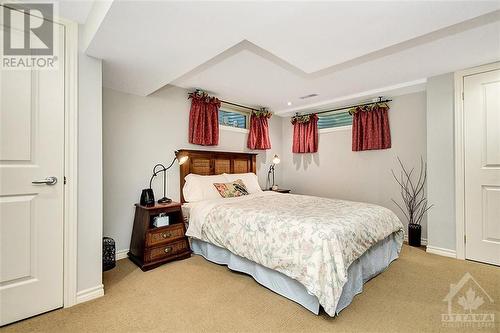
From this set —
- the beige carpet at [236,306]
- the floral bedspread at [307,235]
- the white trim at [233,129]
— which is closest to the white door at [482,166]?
the beige carpet at [236,306]

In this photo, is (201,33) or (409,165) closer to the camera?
(201,33)

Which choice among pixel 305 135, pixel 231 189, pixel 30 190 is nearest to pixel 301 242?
pixel 231 189

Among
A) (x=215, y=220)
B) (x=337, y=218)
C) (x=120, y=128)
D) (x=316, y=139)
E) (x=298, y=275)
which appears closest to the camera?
(x=298, y=275)

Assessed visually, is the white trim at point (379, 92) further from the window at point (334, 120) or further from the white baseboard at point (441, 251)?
the white baseboard at point (441, 251)

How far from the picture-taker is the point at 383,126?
3768mm

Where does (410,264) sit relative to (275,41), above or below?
below

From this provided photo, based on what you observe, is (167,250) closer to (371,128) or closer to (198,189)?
(198,189)

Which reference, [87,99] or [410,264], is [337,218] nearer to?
[410,264]

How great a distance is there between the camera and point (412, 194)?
3.57 m

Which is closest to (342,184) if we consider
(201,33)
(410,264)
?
(410,264)

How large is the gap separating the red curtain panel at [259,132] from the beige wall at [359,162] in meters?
0.77

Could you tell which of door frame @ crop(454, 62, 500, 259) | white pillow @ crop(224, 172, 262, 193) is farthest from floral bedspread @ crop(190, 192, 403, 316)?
white pillow @ crop(224, 172, 262, 193)

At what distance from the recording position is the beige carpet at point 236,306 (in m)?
1.66

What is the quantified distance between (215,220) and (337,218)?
132 centimetres
